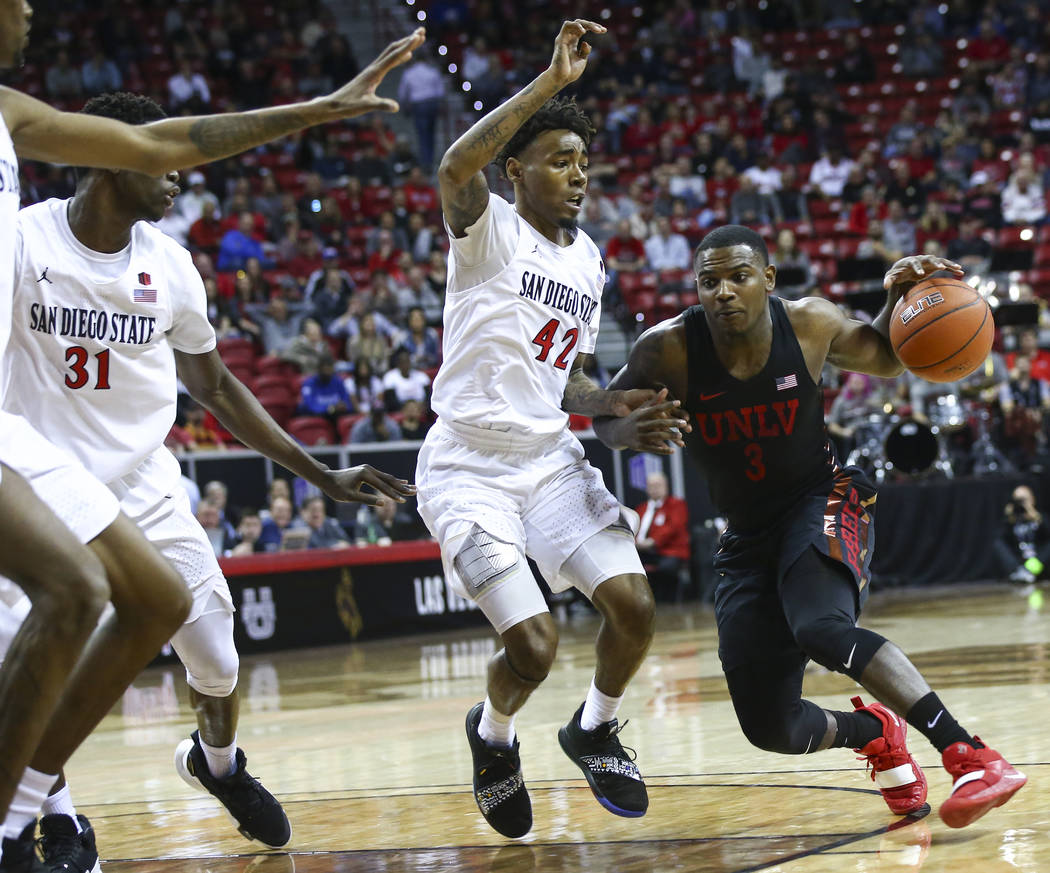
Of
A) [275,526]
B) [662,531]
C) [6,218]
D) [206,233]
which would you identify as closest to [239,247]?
[206,233]

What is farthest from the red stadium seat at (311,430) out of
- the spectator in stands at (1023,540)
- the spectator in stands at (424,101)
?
the spectator in stands at (424,101)

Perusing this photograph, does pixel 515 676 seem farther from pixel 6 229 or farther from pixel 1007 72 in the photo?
pixel 1007 72

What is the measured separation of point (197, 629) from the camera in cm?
461

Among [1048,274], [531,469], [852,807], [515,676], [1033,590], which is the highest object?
[531,469]

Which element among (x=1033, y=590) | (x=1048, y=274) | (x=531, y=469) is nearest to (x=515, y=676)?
(x=531, y=469)

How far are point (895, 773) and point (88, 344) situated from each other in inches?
111

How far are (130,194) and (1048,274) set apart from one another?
15434mm

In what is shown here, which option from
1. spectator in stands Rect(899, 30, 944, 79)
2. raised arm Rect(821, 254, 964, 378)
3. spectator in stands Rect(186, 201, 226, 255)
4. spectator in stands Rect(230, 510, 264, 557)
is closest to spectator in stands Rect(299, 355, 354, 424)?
spectator in stands Rect(230, 510, 264, 557)

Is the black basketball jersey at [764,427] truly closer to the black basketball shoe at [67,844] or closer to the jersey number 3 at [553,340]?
the jersey number 3 at [553,340]

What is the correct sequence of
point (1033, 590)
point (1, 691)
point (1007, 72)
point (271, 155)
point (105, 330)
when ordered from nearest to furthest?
point (1, 691) < point (105, 330) < point (1033, 590) < point (271, 155) < point (1007, 72)

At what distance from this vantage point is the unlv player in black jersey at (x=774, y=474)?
451 cm

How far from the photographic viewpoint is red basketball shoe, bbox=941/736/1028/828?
3.82 metres

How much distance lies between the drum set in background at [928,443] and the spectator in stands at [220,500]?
6.00 m

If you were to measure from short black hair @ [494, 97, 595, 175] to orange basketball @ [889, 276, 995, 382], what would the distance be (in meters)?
1.25
